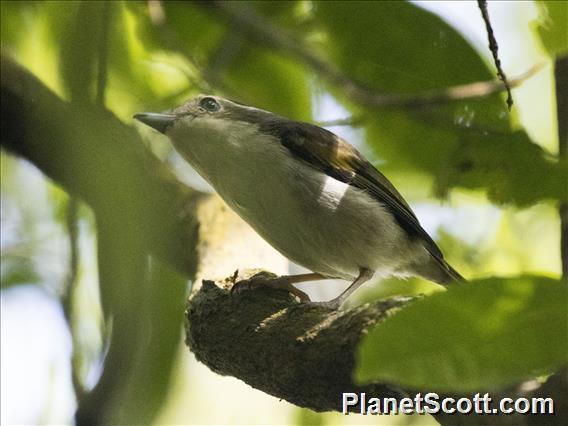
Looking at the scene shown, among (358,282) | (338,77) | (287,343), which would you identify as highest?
(338,77)

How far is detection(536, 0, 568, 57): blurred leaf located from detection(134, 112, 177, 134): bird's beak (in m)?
1.99

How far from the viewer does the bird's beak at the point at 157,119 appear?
Result: 4117mm

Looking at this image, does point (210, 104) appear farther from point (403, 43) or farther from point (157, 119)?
point (403, 43)

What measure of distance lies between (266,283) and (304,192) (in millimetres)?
517

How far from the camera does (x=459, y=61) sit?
3.72 meters

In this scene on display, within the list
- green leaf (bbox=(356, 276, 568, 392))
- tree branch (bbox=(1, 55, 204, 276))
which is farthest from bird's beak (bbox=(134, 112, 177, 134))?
green leaf (bbox=(356, 276, 568, 392))

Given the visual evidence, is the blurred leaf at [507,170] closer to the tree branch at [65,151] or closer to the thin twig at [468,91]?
the thin twig at [468,91]

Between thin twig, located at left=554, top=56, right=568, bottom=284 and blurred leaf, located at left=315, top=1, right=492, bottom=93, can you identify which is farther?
blurred leaf, located at left=315, top=1, right=492, bottom=93

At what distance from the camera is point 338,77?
3791 mm

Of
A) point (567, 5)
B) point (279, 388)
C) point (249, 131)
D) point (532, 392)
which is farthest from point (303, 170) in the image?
point (532, 392)

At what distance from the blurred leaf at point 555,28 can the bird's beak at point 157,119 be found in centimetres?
199

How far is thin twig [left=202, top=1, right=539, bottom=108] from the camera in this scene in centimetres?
356

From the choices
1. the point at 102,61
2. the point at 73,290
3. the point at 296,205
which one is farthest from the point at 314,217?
the point at 73,290

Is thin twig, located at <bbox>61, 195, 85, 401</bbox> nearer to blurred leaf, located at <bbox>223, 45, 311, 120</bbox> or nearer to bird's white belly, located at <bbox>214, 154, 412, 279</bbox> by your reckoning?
bird's white belly, located at <bbox>214, 154, 412, 279</bbox>
